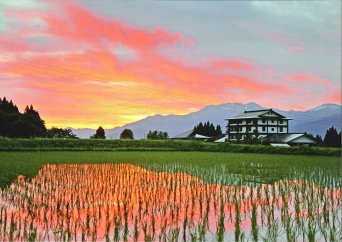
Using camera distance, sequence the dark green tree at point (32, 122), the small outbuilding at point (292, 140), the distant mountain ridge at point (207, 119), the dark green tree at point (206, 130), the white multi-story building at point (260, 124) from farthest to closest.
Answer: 1. the distant mountain ridge at point (207, 119)
2. the dark green tree at point (206, 130)
3. the white multi-story building at point (260, 124)
4. the small outbuilding at point (292, 140)
5. the dark green tree at point (32, 122)

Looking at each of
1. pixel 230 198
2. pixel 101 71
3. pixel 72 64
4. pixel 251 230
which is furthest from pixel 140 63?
pixel 251 230

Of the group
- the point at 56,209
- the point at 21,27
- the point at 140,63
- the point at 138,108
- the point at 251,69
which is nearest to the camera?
the point at 56,209

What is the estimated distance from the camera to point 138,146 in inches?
1143

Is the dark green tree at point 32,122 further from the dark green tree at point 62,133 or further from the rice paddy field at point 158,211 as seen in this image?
the rice paddy field at point 158,211

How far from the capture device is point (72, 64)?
54.3 feet

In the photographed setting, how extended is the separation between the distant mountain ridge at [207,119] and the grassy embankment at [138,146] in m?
2.72

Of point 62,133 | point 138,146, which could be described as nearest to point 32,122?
point 62,133

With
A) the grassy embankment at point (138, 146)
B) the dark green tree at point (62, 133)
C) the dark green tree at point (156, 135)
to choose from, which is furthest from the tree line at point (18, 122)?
the dark green tree at point (156, 135)

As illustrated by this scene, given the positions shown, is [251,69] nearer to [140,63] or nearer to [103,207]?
[140,63]

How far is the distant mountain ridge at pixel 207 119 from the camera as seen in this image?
5521 centimetres

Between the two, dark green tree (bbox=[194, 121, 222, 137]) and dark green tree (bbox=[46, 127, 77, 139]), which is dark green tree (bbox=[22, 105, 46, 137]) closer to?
dark green tree (bbox=[46, 127, 77, 139])

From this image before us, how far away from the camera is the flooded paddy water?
514 centimetres

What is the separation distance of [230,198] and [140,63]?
12.8m

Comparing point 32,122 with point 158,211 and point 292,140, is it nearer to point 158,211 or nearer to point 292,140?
point 158,211
